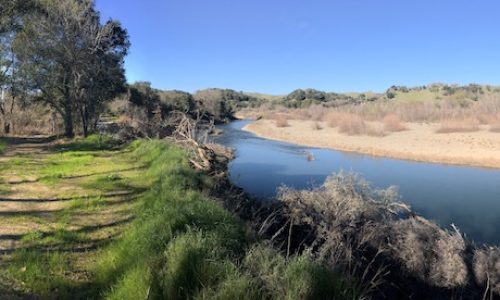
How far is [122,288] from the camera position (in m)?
4.64

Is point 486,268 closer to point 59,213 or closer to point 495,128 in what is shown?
point 59,213

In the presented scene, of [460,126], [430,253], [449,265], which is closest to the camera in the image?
[449,265]

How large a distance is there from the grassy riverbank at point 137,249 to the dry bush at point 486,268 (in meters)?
5.73

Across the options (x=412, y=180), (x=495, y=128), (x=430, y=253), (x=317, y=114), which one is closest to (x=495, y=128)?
(x=495, y=128)

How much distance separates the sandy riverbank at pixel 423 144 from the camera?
30.7m

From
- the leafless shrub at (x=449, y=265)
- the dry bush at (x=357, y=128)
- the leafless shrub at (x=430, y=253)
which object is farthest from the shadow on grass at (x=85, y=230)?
the dry bush at (x=357, y=128)

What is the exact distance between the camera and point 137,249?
5.65 meters

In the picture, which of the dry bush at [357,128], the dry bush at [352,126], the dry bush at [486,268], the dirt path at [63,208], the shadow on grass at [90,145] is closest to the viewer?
the dirt path at [63,208]

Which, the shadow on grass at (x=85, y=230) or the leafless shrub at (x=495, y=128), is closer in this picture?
the shadow on grass at (x=85, y=230)

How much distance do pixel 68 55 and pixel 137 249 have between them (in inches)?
828

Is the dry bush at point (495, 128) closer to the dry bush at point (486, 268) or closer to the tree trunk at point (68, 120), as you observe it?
the dry bush at point (486, 268)

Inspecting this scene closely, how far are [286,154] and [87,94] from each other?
14.7 metres

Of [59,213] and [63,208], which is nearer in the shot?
[59,213]

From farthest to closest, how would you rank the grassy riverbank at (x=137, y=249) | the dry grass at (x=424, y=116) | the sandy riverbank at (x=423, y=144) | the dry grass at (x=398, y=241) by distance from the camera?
1. the dry grass at (x=424, y=116)
2. the sandy riverbank at (x=423, y=144)
3. the dry grass at (x=398, y=241)
4. the grassy riverbank at (x=137, y=249)
